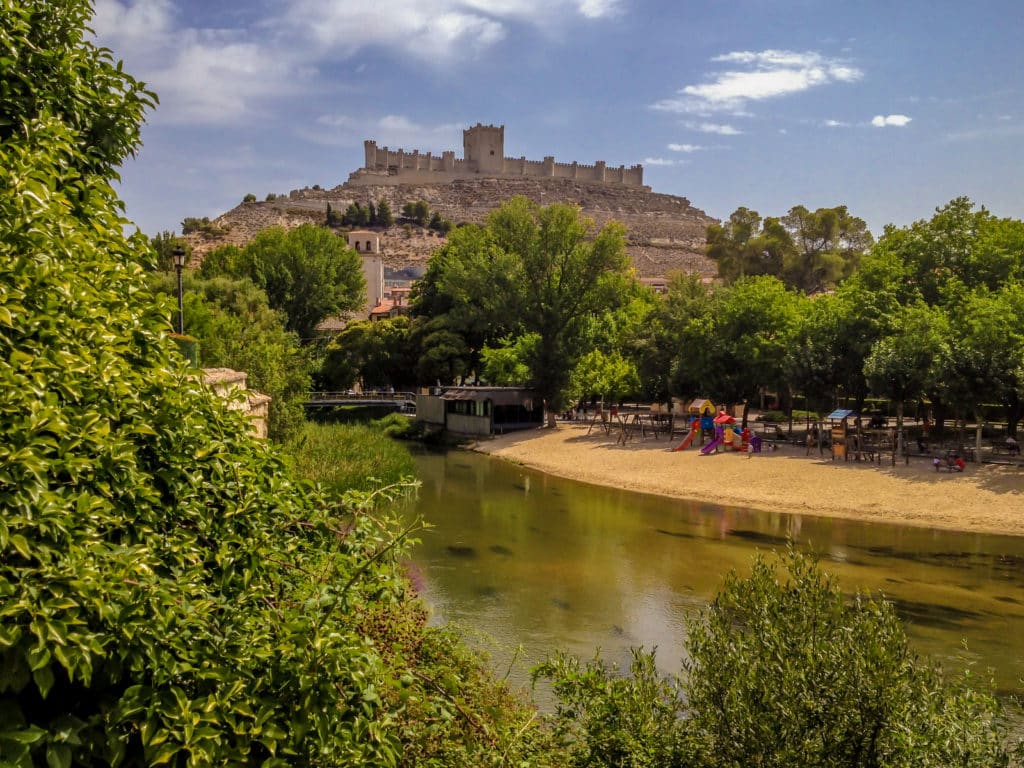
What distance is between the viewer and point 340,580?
444 cm

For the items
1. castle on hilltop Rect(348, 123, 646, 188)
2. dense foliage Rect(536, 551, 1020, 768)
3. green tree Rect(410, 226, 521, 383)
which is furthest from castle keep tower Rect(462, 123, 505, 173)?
dense foliage Rect(536, 551, 1020, 768)

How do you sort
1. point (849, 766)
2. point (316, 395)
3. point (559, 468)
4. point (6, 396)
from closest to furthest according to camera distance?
point (6, 396)
point (849, 766)
point (559, 468)
point (316, 395)

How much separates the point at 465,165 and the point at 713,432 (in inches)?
4978

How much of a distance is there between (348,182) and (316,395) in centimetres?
10450

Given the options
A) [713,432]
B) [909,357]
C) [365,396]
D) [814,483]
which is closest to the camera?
[814,483]

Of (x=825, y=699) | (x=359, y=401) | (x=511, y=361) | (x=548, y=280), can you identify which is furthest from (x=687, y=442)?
(x=825, y=699)

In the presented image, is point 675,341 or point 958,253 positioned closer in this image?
point 958,253

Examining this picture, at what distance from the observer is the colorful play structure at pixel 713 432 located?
30.9 metres

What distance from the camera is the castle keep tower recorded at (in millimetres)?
151125

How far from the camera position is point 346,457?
77.1 ft

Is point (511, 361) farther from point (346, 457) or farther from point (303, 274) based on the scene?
point (346, 457)

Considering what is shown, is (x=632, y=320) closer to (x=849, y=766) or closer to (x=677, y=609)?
(x=677, y=609)

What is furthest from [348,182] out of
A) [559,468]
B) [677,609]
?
[677,609]

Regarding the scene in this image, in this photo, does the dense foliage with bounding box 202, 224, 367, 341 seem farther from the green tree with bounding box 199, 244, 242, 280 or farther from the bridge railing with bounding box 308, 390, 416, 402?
the bridge railing with bounding box 308, 390, 416, 402
